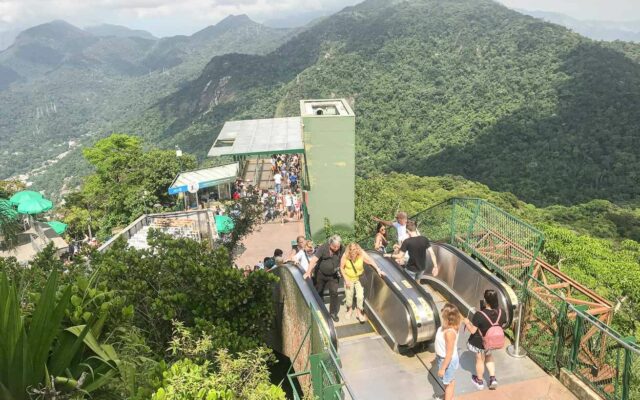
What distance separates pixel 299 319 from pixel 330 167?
6.97 m

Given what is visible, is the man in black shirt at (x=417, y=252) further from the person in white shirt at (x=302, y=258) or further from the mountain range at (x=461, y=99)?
the mountain range at (x=461, y=99)

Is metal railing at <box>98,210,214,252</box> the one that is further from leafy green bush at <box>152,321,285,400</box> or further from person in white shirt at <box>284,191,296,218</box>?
leafy green bush at <box>152,321,285,400</box>

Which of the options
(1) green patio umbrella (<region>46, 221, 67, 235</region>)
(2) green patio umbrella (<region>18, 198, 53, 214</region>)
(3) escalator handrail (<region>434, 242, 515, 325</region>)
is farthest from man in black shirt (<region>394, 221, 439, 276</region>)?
(1) green patio umbrella (<region>46, 221, 67, 235</region>)

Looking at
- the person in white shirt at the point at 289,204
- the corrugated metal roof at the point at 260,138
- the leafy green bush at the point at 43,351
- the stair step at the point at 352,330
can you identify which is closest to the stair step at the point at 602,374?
the stair step at the point at 352,330

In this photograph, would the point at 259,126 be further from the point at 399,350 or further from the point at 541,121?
the point at 541,121

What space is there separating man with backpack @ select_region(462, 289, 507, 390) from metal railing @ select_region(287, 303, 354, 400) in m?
1.52

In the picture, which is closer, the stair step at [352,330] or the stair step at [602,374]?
the stair step at [602,374]

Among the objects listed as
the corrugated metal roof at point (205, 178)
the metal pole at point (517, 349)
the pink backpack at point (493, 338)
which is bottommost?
the corrugated metal roof at point (205, 178)

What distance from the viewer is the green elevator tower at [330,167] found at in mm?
12867

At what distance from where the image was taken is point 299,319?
686 centimetres

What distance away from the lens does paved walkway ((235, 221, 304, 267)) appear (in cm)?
1442

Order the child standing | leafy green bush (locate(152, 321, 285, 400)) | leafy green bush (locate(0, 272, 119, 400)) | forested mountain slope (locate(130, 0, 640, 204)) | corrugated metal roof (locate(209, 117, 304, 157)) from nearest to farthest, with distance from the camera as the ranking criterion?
1. leafy green bush (locate(0, 272, 119, 400))
2. leafy green bush (locate(152, 321, 285, 400))
3. the child standing
4. corrugated metal roof (locate(209, 117, 304, 157))
5. forested mountain slope (locate(130, 0, 640, 204))

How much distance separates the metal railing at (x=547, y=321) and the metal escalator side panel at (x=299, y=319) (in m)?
2.64

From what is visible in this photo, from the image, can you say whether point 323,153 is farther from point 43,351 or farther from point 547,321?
point 43,351
